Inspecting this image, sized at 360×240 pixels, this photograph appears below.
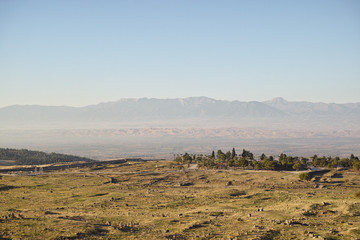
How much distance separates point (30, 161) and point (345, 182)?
495 feet

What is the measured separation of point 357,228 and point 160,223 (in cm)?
2149

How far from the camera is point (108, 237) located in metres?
32.1

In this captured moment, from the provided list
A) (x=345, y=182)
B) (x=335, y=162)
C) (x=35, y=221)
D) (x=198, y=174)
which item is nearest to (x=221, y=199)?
(x=35, y=221)

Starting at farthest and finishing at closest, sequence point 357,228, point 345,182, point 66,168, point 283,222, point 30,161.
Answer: point 30,161 → point 66,168 → point 345,182 → point 283,222 → point 357,228

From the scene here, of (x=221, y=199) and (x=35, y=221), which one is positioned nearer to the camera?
(x=35, y=221)

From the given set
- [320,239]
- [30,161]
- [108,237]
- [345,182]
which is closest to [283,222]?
[320,239]

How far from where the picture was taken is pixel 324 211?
135 feet

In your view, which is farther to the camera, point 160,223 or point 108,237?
point 160,223

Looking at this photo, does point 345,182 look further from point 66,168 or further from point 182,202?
point 66,168

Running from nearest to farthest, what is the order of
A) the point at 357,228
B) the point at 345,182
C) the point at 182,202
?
the point at 357,228, the point at 182,202, the point at 345,182

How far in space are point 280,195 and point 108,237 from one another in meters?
35.9

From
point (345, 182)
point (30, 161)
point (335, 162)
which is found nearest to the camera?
point (345, 182)

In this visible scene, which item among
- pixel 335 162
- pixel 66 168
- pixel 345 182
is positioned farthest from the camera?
pixel 66 168

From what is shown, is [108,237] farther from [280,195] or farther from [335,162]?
[335,162]
